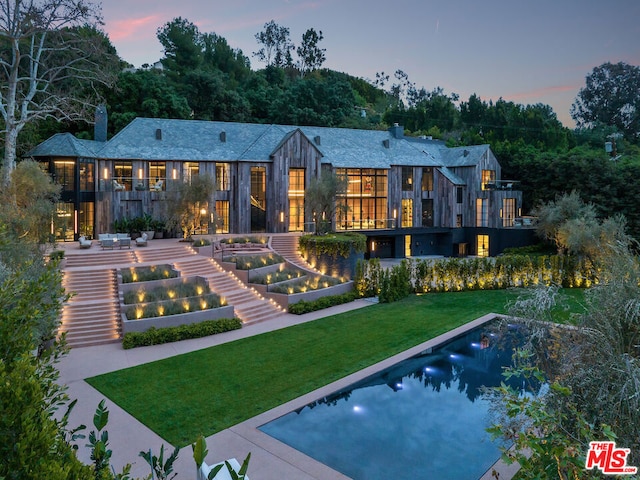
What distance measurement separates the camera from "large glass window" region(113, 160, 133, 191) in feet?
91.0

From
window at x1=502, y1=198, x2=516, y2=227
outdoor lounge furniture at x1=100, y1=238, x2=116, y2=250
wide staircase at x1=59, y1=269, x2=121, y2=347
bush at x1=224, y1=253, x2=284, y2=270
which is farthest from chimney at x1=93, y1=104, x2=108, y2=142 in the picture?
window at x1=502, y1=198, x2=516, y2=227

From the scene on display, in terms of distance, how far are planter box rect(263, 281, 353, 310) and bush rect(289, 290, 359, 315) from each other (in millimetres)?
305

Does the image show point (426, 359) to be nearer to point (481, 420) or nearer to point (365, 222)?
point (481, 420)

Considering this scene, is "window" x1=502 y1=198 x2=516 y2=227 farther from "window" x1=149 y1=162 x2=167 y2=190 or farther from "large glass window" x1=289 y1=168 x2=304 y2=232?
"window" x1=149 y1=162 x2=167 y2=190

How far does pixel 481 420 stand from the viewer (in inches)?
406

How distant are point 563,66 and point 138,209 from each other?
35830 mm

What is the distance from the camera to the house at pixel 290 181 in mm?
27266

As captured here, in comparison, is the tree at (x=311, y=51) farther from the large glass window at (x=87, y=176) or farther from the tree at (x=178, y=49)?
the large glass window at (x=87, y=176)

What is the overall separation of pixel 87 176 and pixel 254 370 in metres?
20.1

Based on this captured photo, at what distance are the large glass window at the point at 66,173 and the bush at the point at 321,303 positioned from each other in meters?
16.2

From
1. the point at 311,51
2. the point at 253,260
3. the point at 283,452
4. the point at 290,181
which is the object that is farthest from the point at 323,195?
the point at 311,51

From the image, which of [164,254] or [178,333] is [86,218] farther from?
[178,333]

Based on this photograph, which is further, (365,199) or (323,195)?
(365,199)

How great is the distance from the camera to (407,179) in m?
34.6
